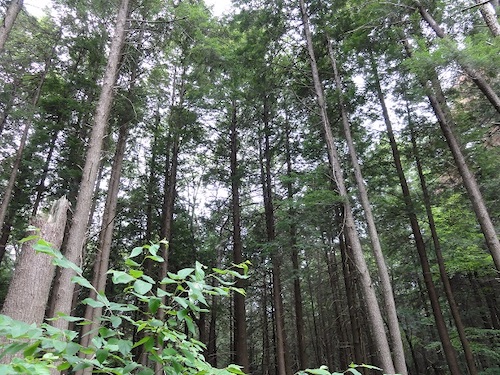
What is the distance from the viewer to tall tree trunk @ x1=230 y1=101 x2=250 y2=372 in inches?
441

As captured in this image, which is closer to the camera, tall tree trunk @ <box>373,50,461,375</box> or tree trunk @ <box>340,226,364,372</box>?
tall tree trunk @ <box>373,50,461,375</box>

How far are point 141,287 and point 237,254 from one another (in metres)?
11.7

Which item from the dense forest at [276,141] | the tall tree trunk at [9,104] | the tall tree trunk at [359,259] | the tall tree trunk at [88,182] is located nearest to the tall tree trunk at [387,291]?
the dense forest at [276,141]

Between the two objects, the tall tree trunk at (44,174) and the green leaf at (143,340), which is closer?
the green leaf at (143,340)

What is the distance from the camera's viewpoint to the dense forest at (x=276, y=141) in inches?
304

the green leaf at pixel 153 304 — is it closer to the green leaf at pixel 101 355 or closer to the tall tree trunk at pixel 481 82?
the green leaf at pixel 101 355

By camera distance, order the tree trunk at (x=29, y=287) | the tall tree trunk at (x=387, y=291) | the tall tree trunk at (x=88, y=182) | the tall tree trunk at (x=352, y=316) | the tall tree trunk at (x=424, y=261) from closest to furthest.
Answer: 1. the tree trunk at (x=29, y=287)
2. the tall tree trunk at (x=88, y=182)
3. the tall tree trunk at (x=387, y=291)
4. the tall tree trunk at (x=424, y=261)
5. the tall tree trunk at (x=352, y=316)

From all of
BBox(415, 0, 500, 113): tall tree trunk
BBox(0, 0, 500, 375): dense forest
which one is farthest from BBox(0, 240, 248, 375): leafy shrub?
BBox(415, 0, 500, 113): tall tree trunk

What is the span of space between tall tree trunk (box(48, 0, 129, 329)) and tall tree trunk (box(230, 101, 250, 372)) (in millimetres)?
4925

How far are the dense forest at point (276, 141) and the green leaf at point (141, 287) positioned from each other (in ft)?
12.2

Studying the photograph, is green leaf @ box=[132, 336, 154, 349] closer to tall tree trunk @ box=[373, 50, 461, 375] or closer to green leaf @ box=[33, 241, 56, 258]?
green leaf @ box=[33, 241, 56, 258]

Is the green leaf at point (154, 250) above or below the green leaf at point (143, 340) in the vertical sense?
above

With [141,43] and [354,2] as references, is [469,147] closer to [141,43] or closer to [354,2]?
[354,2]

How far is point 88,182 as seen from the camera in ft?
19.7
